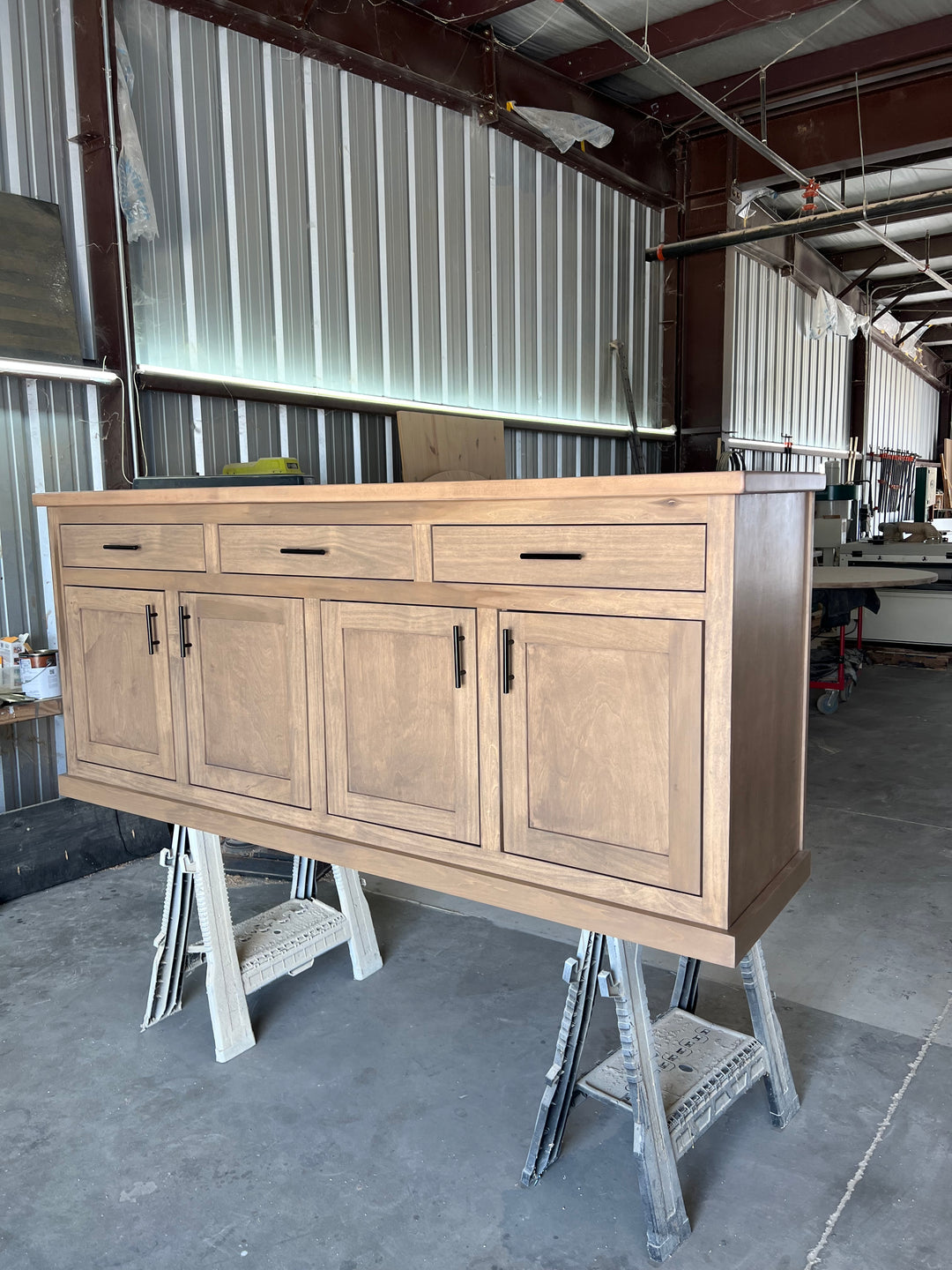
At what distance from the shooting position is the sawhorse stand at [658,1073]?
1680 millimetres

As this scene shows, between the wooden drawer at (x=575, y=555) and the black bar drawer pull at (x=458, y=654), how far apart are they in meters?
0.10

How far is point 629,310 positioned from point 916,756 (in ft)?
12.6

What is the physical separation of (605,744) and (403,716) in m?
0.46

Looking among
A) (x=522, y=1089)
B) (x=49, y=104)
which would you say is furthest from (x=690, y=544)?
(x=49, y=104)

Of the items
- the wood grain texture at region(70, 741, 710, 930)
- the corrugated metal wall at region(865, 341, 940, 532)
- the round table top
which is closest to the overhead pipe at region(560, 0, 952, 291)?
the round table top

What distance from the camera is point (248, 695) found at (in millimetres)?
2123

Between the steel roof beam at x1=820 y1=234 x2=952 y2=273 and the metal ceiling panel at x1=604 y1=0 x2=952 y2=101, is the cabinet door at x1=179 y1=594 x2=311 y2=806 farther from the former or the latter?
the steel roof beam at x1=820 y1=234 x2=952 y2=273

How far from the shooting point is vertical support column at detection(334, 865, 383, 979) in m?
2.64

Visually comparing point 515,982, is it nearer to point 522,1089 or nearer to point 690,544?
point 522,1089

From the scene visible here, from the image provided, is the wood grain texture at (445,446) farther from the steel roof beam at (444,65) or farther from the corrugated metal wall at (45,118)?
the steel roof beam at (444,65)

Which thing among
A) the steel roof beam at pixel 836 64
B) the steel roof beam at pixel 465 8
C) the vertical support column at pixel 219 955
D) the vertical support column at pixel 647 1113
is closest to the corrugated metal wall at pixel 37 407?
the vertical support column at pixel 219 955

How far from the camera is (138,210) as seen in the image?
3.52 metres

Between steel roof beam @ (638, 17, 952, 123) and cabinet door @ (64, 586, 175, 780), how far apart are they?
552 centimetres

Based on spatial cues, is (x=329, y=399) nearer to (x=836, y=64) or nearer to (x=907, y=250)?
(x=836, y=64)
